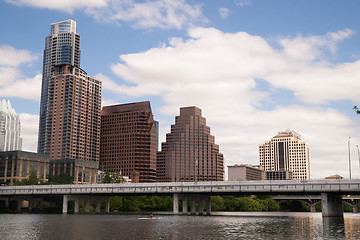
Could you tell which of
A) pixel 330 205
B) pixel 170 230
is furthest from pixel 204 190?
pixel 170 230

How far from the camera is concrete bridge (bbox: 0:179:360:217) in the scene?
116m

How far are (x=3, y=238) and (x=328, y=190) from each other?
8821cm

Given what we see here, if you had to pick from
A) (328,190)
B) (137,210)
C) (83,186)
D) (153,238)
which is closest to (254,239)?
(153,238)

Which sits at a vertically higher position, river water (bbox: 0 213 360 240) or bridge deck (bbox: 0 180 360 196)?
bridge deck (bbox: 0 180 360 196)

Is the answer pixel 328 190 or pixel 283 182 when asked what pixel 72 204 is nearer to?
pixel 283 182

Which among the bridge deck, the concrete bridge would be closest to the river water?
the bridge deck

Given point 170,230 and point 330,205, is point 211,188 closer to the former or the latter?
point 330,205

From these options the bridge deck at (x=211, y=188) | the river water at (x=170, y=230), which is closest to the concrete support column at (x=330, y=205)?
the bridge deck at (x=211, y=188)

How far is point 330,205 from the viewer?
118938 millimetres

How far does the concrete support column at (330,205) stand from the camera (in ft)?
382

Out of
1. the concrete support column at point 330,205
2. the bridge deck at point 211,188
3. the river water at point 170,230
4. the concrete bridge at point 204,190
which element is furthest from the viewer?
the concrete bridge at point 204,190

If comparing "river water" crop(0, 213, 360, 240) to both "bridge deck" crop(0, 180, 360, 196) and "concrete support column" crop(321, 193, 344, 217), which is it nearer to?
"bridge deck" crop(0, 180, 360, 196)

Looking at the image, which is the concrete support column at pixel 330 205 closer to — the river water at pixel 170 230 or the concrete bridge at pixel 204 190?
the concrete bridge at pixel 204 190

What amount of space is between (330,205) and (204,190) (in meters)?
35.6
